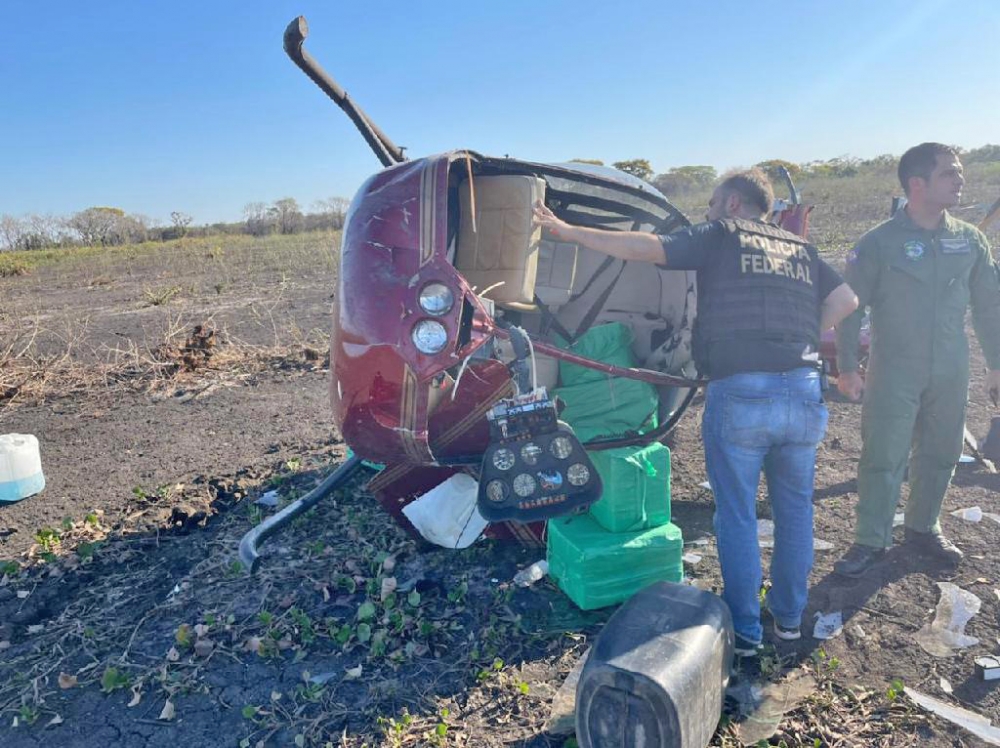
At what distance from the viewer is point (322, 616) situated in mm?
3371

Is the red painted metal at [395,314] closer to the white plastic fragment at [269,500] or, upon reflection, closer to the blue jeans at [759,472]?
the blue jeans at [759,472]

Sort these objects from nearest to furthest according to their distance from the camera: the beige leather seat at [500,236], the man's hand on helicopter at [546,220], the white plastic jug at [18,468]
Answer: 1. the man's hand on helicopter at [546,220]
2. the beige leather seat at [500,236]
3. the white plastic jug at [18,468]

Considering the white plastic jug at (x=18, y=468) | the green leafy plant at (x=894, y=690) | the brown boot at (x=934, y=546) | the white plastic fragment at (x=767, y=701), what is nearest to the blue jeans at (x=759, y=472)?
the white plastic fragment at (x=767, y=701)

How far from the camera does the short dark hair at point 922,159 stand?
3648mm

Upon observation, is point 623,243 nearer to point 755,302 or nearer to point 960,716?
point 755,302

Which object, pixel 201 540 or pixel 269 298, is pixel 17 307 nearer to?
pixel 269 298

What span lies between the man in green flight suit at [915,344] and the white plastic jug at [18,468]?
5.00 m

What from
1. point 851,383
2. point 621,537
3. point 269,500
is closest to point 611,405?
point 621,537

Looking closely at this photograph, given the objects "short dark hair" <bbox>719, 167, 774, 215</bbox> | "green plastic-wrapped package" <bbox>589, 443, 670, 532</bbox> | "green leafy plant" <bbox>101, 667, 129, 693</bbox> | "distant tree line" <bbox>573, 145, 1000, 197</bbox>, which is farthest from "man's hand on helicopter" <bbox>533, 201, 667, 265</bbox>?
"distant tree line" <bbox>573, 145, 1000, 197</bbox>

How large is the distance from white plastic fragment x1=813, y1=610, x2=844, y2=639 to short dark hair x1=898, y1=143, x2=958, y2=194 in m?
2.10

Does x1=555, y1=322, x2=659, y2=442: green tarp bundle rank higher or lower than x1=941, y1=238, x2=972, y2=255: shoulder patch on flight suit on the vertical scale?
lower

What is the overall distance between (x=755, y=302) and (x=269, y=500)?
3.19 meters

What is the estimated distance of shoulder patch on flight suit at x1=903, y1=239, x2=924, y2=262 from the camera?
3.72 m

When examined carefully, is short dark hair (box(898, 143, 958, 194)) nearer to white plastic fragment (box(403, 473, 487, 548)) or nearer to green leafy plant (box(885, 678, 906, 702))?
green leafy plant (box(885, 678, 906, 702))
